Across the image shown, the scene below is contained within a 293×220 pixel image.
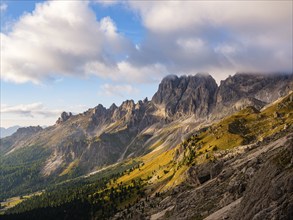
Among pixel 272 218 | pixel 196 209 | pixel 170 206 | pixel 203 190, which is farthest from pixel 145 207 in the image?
pixel 272 218

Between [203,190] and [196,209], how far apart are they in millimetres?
13521

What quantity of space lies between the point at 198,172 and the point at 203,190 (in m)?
19.5

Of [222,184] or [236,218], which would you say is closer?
[236,218]

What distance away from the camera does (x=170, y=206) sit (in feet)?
398

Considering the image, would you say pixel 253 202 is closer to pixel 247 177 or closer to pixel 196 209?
pixel 247 177

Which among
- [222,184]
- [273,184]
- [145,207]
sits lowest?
[145,207]

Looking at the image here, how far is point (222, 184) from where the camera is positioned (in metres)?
102

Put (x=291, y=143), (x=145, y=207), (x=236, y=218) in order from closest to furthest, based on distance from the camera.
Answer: (x=236, y=218)
(x=291, y=143)
(x=145, y=207)

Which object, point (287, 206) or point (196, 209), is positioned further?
point (196, 209)

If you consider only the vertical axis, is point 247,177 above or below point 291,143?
below

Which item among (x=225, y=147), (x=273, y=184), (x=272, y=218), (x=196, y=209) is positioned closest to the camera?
(x=272, y=218)

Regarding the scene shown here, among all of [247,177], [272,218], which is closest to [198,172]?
[247,177]

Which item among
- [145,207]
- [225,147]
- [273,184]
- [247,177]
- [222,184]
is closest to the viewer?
[273,184]

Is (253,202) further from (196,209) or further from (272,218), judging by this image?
(196,209)
